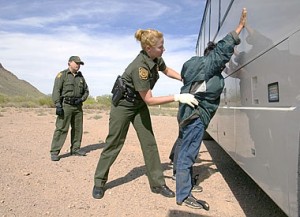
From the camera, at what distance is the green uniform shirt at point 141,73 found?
4.13 m

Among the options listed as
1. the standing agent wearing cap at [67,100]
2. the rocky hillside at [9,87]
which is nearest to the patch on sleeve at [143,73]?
the standing agent wearing cap at [67,100]

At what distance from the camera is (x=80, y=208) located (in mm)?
4145

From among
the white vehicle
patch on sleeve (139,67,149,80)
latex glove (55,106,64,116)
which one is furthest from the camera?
latex glove (55,106,64,116)

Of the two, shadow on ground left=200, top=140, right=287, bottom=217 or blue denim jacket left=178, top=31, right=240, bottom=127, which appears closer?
blue denim jacket left=178, top=31, right=240, bottom=127

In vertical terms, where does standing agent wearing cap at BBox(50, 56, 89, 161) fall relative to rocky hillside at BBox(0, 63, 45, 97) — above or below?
below

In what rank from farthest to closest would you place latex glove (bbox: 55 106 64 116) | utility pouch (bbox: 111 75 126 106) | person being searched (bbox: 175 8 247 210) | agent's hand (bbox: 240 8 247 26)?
latex glove (bbox: 55 106 64 116)
utility pouch (bbox: 111 75 126 106)
person being searched (bbox: 175 8 247 210)
agent's hand (bbox: 240 8 247 26)

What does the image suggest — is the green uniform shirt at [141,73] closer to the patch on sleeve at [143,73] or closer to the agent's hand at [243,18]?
the patch on sleeve at [143,73]

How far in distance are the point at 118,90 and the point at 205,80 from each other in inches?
46.1

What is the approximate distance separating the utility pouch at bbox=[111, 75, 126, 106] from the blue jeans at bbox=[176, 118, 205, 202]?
956 millimetres

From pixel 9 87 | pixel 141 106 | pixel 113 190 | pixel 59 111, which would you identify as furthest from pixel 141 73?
pixel 9 87

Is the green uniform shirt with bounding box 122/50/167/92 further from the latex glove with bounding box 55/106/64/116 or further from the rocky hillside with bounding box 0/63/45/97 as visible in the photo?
the rocky hillside with bounding box 0/63/45/97

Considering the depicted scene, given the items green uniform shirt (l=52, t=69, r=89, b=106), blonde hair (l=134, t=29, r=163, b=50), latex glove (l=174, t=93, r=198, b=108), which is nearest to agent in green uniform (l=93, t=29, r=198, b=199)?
blonde hair (l=134, t=29, r=163, b=50)

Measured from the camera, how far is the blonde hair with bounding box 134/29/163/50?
4160 millimetres

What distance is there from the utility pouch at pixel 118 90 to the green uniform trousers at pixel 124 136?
9cm
